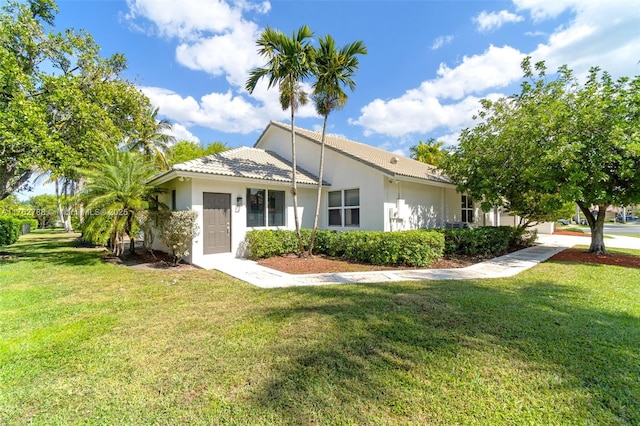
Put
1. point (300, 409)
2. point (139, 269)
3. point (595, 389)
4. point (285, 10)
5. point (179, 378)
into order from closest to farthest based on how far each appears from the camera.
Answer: point (300, 409)
point (595, 389)
point (179, 378)
point (139, 269)
point (285, 10)

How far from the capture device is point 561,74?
11.5 m

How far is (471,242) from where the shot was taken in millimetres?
11227

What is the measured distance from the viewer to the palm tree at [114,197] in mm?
10008

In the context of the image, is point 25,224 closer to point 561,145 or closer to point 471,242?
point 471,242

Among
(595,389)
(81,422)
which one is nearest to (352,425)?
(81,422)

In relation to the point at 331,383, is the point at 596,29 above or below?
above

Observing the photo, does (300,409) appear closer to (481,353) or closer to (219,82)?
(481,353)

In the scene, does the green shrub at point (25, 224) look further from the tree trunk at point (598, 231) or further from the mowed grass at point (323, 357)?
the tree trunk at point (598, 231)

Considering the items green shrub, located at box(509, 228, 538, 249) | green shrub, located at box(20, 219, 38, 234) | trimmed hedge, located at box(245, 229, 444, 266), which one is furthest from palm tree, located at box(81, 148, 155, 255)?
green shrub, located at box(20, 219, 38, 234)

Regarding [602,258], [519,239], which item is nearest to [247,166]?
[602,258]

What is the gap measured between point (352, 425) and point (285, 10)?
1381cm

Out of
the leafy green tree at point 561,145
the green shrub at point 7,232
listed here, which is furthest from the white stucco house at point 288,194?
the green shrub at point 7,232

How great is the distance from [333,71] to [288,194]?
547 centimetres

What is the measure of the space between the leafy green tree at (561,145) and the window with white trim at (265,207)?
8689 millimetres
